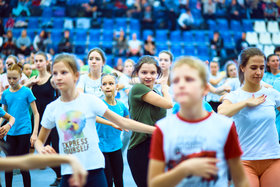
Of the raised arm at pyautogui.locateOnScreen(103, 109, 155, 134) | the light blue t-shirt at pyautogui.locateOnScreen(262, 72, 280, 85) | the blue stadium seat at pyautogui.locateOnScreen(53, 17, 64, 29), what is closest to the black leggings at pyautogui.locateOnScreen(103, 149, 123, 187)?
the raised arm at pyautogui.locateOnScreen(103, 109, 155, 134)

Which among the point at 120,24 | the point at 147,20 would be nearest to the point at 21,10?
the point at 120,24

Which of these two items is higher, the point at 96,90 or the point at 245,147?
the point at 96,90

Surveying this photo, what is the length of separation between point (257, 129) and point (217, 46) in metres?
11.0

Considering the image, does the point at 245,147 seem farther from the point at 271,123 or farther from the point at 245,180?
the point at 245,180

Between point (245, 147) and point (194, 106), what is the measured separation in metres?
1.32

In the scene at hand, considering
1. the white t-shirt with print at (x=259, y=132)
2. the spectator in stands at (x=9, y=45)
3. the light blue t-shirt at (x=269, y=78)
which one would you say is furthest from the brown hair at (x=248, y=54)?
the spectator in stands at (x=9, y=45)

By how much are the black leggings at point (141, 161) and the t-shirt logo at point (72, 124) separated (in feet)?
2.68

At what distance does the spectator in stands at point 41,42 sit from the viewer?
13383 mm

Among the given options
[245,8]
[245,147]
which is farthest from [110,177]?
→ [245,8]

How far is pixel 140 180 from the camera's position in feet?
11.3

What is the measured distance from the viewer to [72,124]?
275cm

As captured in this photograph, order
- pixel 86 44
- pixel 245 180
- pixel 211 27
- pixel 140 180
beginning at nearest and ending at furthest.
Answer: pixel 245 180 < pixel 140 180 < pixel 86 44 < pixel 211 27

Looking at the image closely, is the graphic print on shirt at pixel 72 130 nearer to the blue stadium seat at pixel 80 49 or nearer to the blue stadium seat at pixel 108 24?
the blue stadium seat at pixel 80 49

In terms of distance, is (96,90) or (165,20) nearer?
(96,90)
